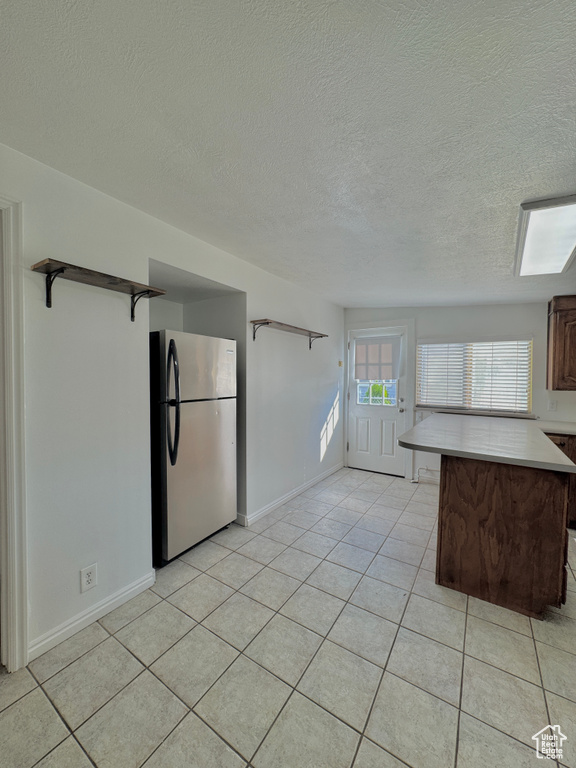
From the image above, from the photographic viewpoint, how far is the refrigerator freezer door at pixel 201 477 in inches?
91.4

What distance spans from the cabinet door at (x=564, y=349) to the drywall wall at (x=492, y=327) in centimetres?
33

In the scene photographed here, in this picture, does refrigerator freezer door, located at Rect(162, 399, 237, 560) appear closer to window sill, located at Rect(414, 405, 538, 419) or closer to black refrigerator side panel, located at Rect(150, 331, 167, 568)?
black refrigerator side panel, located at Rect(150, 331, 167, 568)

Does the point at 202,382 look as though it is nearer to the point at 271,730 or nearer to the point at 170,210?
the point at 170,210

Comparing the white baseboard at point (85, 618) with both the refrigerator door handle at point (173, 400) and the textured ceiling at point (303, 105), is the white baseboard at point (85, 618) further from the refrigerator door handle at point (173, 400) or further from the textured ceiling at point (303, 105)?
the textured ceiling at point (303, 105)

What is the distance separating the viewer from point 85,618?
5.72ft

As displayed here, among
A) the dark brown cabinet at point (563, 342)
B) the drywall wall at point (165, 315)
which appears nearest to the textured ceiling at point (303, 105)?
the drywall wall at point (165, 315)

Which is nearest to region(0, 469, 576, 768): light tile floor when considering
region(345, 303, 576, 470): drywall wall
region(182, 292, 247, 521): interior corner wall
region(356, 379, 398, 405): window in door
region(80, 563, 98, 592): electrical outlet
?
region(80, 563, 98, 592): electrical outlet

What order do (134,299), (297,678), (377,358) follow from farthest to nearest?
1. (377,358)
2. (134,299)
3. (297,678)

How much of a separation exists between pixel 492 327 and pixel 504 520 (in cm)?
271

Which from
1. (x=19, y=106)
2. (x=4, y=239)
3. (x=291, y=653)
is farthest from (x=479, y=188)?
(x=291, y=653)

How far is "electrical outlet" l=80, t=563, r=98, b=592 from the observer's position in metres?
1.74

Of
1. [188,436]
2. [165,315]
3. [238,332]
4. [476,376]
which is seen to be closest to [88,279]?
[188,436]

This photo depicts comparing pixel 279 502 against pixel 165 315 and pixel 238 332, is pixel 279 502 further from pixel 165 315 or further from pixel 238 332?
pixel 165 315

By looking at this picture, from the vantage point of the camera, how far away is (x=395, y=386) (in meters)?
4.40
